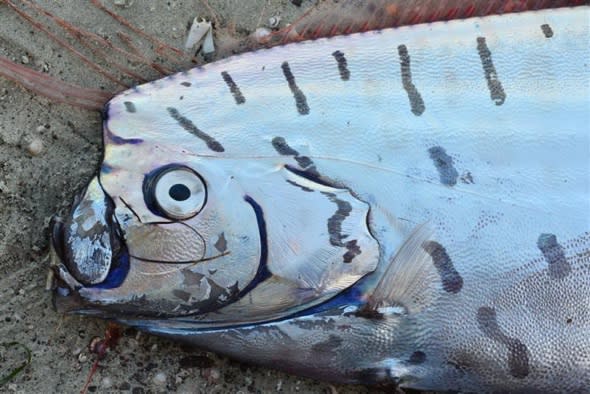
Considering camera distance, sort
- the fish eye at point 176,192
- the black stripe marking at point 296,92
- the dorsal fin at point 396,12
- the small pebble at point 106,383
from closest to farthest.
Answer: the fish eye at point 176,192
the black stripe marking at point 296,92
the dorsal fin at point 396,12
the small pebble at point 106,383

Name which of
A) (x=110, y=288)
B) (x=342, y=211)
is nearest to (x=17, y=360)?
(x=110, y=288)

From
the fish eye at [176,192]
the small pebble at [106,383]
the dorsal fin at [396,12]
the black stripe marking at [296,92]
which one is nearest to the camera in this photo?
the fish eye at [176,192]

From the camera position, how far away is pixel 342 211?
210cm

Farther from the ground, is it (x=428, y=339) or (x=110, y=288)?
(x=428, y=339)

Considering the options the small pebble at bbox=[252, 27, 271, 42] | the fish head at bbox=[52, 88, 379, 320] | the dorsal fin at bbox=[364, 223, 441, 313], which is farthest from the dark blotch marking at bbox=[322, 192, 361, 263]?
the small pebble at bbox=[252, 27, 271, 42]

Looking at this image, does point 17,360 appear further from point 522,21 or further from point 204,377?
point 522,21

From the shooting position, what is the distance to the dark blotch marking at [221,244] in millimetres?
2082

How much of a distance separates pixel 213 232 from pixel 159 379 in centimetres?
73

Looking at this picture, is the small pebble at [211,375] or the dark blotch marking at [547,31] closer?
the dark blotch marking at [547,31]

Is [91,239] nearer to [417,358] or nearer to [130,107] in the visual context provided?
[130,107]

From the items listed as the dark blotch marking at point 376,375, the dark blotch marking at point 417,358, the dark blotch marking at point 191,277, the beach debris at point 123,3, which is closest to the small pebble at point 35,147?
the beach debris at point 123,3

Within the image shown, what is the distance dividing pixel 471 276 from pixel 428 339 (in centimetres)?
23

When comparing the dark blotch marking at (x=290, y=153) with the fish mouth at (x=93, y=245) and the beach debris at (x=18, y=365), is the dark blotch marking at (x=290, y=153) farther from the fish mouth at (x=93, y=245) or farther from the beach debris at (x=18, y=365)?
the beach debris at (x=18, y=365)

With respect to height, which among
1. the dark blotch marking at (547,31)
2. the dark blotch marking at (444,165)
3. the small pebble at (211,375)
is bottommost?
the small pebble at (211,375)
